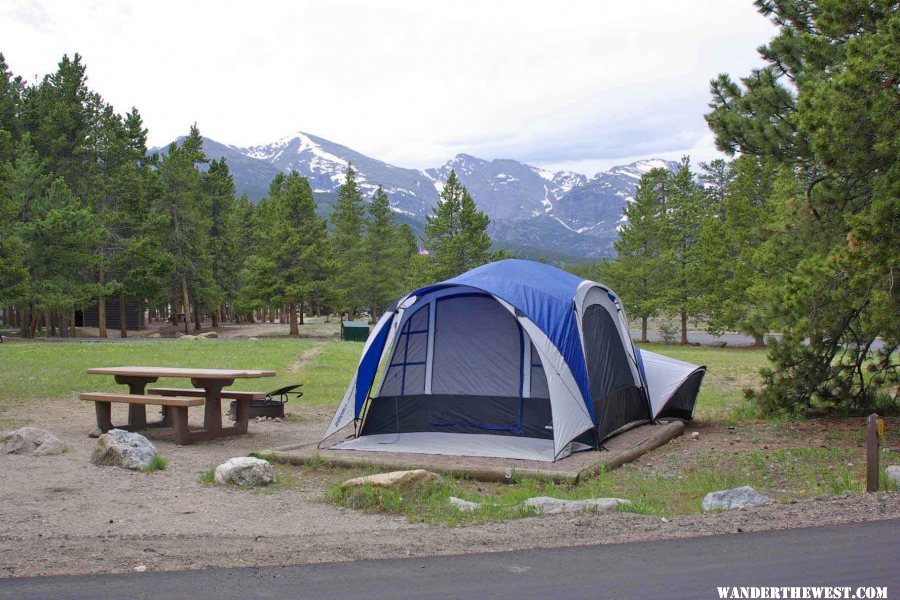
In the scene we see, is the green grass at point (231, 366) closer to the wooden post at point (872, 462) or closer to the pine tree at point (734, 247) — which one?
the wooden post at point (872, 462)

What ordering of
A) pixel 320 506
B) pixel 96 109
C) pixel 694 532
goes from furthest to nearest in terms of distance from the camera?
1. pixel 96 109
2. pixel 320 506
3. pixel 694 532

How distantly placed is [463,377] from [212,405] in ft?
12.4

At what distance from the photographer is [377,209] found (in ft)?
197

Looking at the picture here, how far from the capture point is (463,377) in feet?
36.6

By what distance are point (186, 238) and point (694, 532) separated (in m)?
41.3

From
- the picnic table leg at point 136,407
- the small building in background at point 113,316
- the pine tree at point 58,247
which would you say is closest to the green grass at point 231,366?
the picnic table leg at point 136,407

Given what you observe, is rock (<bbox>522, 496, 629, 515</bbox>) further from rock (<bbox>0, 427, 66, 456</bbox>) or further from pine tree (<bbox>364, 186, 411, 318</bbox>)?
pine tree (<bbox>364, 186, 411, 318</bbox>)

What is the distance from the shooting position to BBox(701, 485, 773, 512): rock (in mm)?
6926

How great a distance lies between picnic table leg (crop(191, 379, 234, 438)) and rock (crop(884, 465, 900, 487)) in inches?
332

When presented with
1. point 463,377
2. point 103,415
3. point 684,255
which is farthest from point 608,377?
point 684,255

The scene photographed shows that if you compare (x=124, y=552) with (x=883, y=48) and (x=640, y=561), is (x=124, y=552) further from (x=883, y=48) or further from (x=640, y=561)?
(x=883, y=48)

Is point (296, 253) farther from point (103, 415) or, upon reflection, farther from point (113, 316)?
point (103, 415)

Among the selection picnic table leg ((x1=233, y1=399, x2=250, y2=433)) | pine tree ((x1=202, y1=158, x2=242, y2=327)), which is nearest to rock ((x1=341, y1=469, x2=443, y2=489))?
picnic table leg ((x1=233, y1=399, x2=250, y2=433))

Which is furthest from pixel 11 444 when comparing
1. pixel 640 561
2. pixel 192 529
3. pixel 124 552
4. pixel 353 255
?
pixel 353 255
